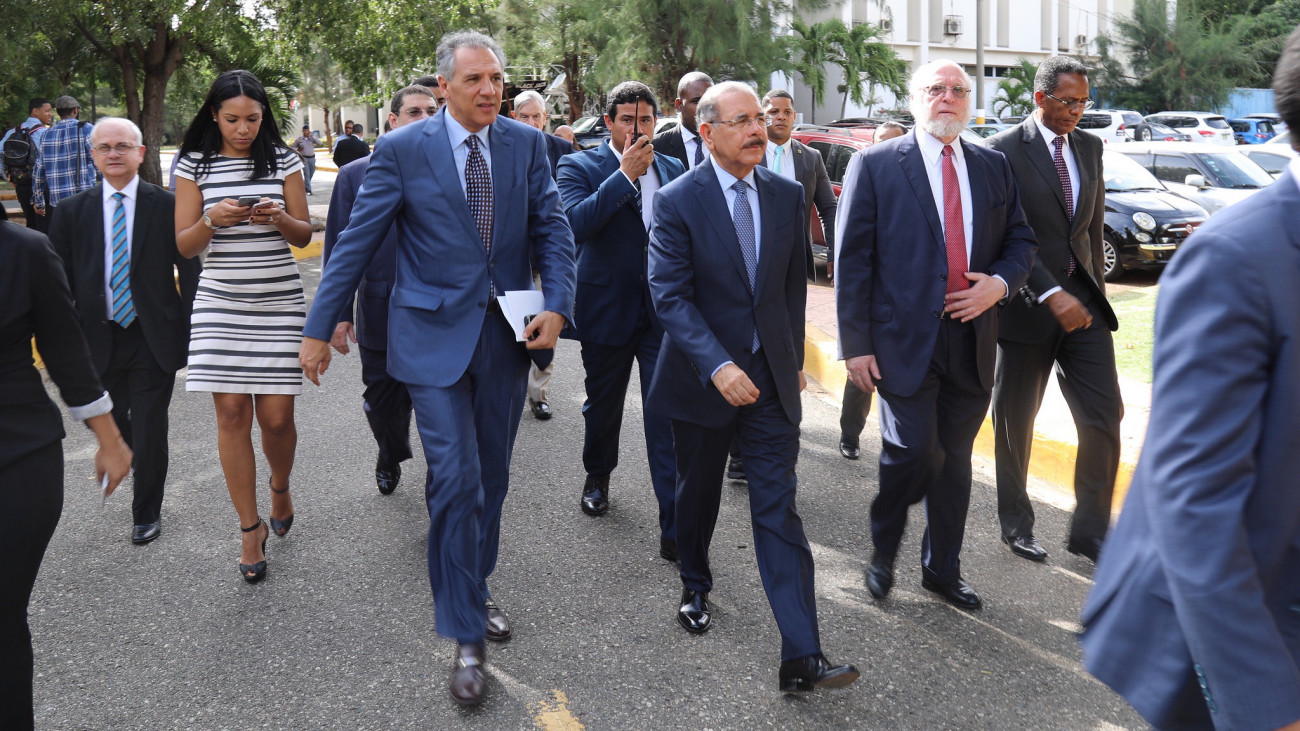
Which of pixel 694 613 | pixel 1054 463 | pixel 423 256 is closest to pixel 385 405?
pixel 423 256

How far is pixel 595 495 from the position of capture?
5570 millimetres

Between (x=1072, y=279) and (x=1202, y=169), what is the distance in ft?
38.5

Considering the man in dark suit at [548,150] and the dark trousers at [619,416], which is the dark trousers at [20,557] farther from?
the man in dark suit at [548,150]

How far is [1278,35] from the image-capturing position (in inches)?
2045

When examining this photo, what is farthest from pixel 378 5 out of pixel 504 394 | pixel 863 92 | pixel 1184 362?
pixel 863 92

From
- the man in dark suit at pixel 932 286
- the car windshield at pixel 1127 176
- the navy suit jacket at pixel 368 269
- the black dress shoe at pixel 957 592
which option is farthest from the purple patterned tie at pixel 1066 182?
the car windshield at pixel 1127 176

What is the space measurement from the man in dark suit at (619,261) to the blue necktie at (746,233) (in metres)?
1.13

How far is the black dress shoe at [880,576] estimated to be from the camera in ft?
14.5

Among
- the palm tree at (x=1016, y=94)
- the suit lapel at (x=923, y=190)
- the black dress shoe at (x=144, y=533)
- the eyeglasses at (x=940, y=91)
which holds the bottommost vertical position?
the black dress shoe at (x=144, y=533)

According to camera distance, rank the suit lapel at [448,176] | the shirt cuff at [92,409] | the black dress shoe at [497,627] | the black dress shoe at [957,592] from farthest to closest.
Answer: the black dress shoe at [957,592], the black dress shoe at [497,627], the suit lapel at [448,176], the shirt cuff at [92,409]

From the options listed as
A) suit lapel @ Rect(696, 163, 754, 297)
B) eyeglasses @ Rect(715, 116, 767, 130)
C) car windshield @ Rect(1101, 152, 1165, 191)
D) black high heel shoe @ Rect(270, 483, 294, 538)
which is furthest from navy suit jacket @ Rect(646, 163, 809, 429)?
car windshield @ Rect(1101, 152, 1165, 191)

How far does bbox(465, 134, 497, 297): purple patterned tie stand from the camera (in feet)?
12.9

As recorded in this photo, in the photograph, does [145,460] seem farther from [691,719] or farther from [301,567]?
[691,719]

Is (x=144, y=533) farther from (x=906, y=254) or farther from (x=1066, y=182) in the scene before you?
(x=1066, y=182)
